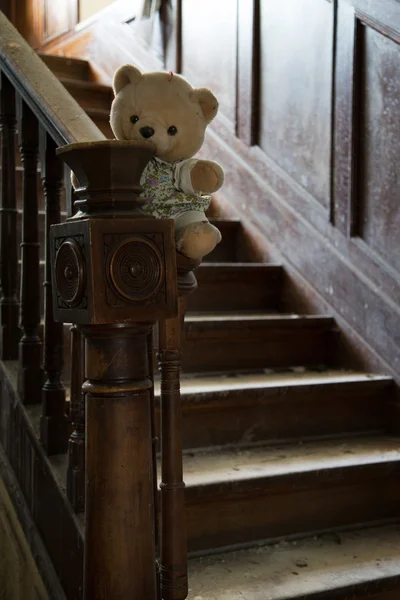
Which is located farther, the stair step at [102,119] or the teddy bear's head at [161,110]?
the stair step at [102,119]

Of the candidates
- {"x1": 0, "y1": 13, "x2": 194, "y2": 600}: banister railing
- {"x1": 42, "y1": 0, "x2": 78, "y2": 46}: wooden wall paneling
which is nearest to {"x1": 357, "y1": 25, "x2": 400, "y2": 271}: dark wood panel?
{"x1": 0, "y1": 13, "x2": 194, "y2": 600}: banister railing

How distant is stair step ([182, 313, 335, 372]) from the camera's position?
2.33 metres

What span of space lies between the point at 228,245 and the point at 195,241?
5.96 ft

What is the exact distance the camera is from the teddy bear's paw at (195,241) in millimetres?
1229

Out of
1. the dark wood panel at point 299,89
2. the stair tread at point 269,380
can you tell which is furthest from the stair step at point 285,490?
the dark wood panel at point 299,89

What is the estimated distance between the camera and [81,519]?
1471 millimetres

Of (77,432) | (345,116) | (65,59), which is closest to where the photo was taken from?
(77,432)

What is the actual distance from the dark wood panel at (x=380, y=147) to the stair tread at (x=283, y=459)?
23.7 inches

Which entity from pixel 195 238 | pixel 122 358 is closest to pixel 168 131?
pixel 195 238

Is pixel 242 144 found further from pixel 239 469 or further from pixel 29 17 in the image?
pixel 29 17

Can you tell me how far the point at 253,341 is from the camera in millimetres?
2426

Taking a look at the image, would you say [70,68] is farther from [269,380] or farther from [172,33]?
[269,380]

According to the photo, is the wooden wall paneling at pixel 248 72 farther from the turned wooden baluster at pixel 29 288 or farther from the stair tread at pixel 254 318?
the turned wooden baluster at pixel 29 288

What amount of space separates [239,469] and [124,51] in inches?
111
